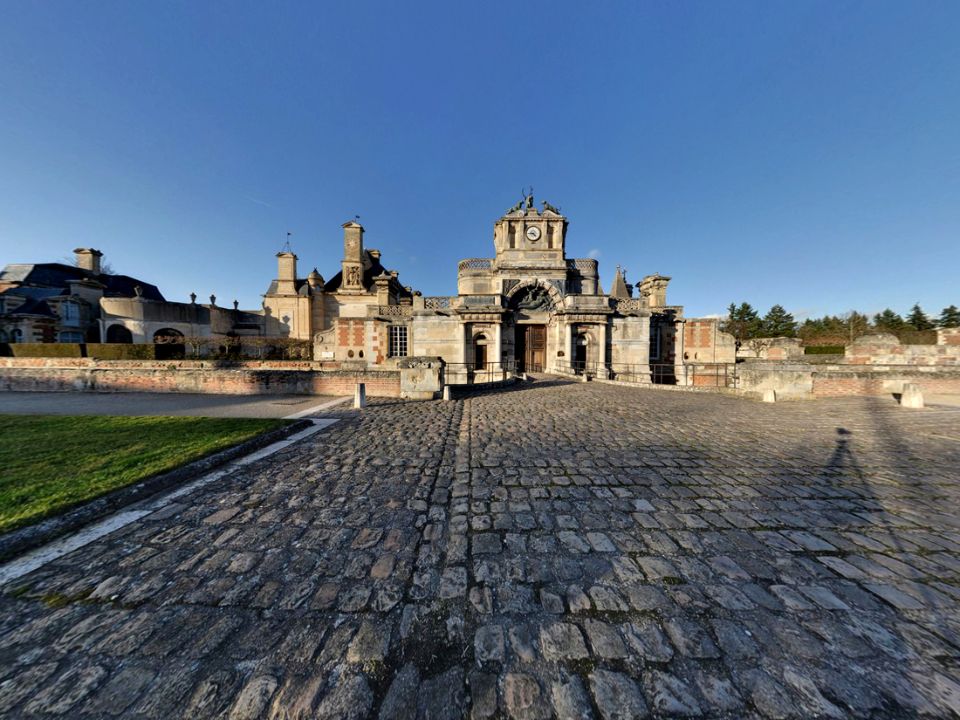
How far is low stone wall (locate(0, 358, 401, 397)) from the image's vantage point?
11367mm

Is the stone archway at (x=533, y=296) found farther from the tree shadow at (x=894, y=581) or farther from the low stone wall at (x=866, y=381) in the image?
the tree shadow at (x=894, y=581)

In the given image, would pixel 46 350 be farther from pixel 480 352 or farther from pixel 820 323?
pixel 820 323

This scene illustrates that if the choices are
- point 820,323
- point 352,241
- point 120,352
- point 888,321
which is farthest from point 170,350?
point 888,321

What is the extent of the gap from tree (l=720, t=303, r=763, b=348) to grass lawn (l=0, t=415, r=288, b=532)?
166ft

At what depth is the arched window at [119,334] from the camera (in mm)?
24562

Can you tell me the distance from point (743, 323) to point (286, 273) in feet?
186

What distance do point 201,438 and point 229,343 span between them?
20.3 m

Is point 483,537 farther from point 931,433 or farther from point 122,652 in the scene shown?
point 931,433

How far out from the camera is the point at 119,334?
24750mm

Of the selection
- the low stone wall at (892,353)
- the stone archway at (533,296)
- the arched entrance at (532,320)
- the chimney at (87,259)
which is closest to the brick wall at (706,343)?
the low stone wall at (892,353)

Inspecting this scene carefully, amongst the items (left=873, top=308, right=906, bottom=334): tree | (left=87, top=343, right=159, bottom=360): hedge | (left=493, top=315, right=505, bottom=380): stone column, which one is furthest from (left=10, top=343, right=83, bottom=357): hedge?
(left=873, top=308, right=906, bottom=334): tree

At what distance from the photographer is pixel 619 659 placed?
1753 millimetres

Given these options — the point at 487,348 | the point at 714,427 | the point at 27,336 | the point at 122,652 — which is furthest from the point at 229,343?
the point at 714,427

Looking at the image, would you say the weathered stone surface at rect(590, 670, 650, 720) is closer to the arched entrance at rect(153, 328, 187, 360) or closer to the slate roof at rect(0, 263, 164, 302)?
the arched entrance at rect(153, 328, 187, 360)
